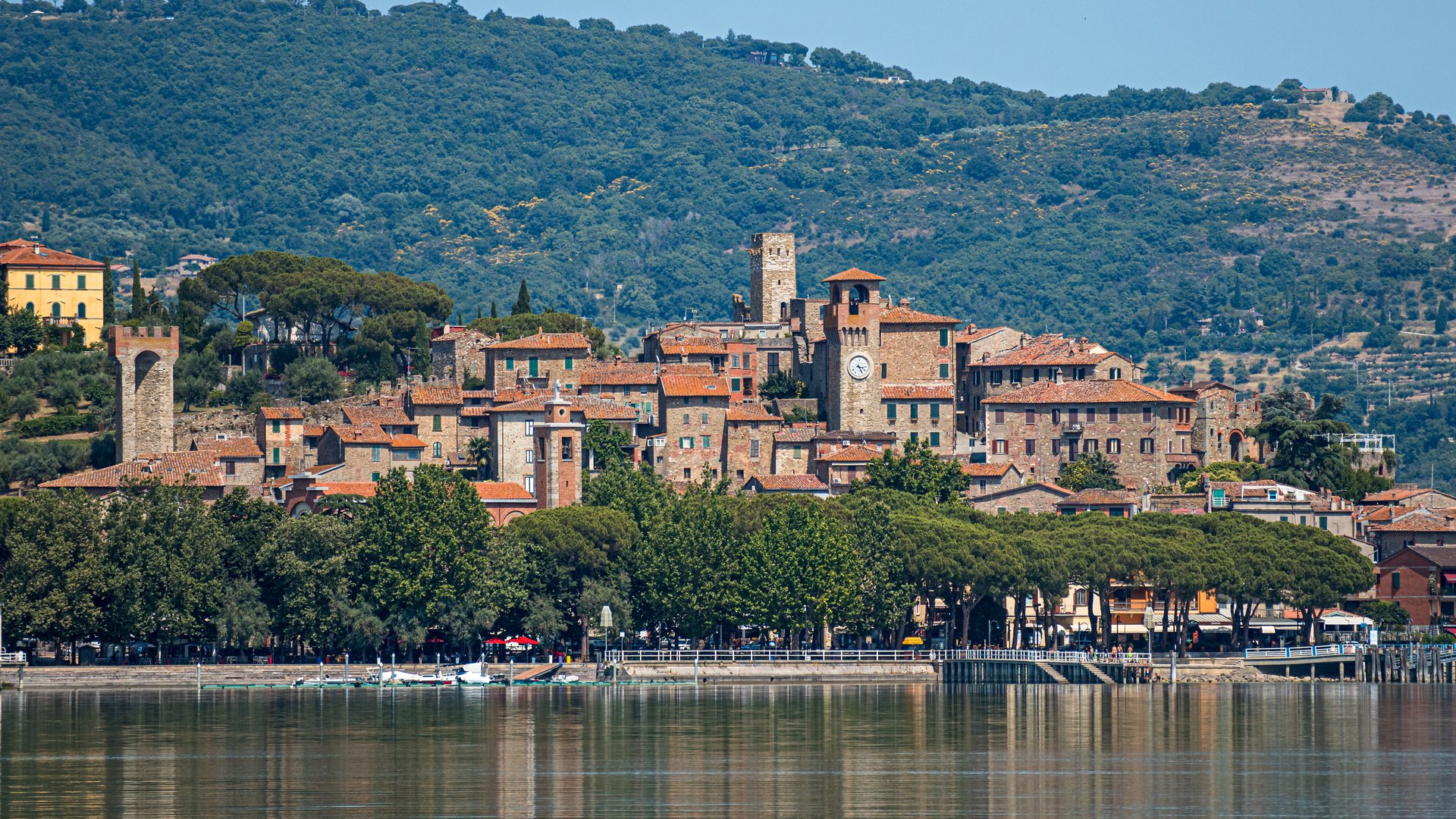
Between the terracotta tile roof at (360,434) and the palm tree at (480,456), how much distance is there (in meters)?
4.97

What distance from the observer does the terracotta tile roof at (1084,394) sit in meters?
129

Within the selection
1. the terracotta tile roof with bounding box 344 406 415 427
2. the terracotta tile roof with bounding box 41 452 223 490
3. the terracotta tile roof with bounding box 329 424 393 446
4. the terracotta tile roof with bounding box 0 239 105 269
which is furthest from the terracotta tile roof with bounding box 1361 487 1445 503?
the terracotta tile roof with bounding box 0 239 105 269

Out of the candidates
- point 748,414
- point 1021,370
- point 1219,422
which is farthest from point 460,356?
point 1219,422

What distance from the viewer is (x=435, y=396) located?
125m

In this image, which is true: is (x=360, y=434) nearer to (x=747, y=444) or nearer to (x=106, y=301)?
(x=747, y=444)

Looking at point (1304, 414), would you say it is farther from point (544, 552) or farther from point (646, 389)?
point (544, 552)

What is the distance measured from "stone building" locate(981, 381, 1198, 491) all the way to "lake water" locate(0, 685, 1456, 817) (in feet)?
108

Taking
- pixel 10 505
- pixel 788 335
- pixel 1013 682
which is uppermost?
pixel 788 335

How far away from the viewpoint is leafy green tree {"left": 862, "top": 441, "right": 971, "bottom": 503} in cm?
11888

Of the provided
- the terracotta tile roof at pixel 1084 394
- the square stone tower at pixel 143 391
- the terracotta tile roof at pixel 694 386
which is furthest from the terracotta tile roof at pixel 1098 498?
the square stone tower at pixel 143 391

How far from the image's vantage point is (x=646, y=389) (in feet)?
425

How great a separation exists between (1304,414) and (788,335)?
30.8 m

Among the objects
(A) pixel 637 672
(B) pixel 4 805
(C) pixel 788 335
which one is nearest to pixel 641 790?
(B) pixel 4 805

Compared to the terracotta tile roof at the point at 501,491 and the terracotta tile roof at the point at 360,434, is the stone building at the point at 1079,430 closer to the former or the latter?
the terracotta tile roof at the point at 501,491
